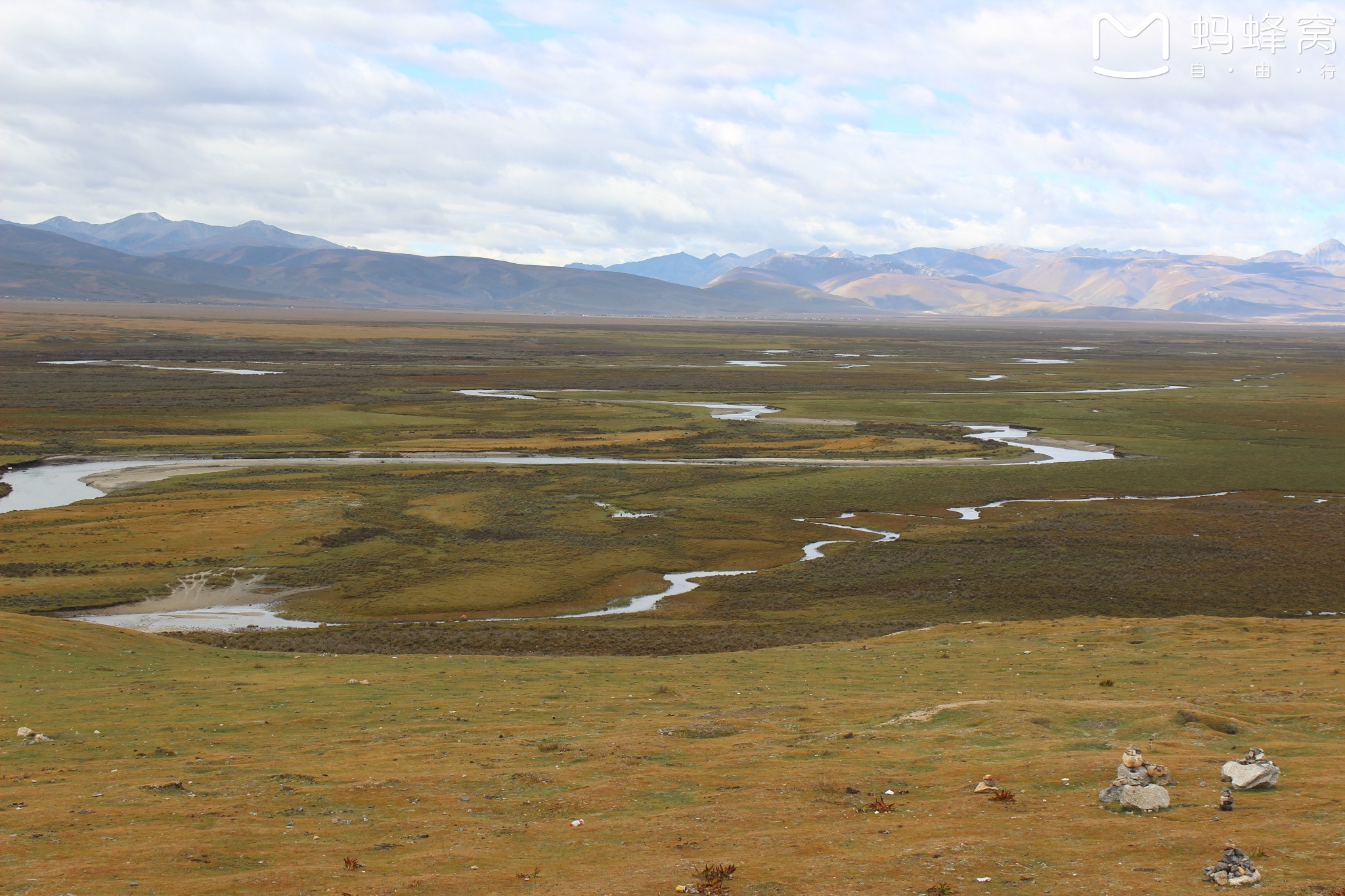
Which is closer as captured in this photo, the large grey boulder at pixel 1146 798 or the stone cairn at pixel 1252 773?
the large grey boulder at pixel 1146 798

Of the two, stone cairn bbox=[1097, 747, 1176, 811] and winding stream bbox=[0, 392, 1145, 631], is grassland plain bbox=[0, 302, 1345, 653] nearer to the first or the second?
winding stream bbox=[0, 392, 1145, 631]

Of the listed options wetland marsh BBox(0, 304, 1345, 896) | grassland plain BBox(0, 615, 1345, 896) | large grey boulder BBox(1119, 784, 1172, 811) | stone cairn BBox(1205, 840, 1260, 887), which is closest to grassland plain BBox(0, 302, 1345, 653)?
wetland marsh BBox(0, 304, 1345, 896)

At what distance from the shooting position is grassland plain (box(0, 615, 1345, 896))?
483 inches

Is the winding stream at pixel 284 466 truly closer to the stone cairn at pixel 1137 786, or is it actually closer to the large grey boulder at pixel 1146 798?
the stone cairn at pixel 1137 786

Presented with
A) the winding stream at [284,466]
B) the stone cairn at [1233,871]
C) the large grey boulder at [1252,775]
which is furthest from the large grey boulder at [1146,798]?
the winding stream at [284,466]

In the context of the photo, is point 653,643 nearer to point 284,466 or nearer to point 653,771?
point 653,771

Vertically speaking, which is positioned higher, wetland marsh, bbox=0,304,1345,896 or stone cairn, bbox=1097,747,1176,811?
stone cairn, bbox=1097,747,1176,811

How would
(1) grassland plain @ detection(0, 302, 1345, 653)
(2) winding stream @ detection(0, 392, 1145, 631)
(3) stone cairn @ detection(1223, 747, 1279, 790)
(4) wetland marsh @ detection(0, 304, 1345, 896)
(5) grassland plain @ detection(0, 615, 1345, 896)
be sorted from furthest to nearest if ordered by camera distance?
(1) grassland plain @ detection(0, 302, 1345, 653) < (2) winding stream @ detection(0, 392, 1145, 631) < (3) stone cairn @ detection(1223, 747, 1279, 790) < (4) wetland marsh @ detection(0, 304, 1345, 896) < (5) grassland plain @ detection(0, 615, 1345, 896)

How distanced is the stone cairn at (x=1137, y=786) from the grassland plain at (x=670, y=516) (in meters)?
20.2

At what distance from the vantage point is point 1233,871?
11.0 metres

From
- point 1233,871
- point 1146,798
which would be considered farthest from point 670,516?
point 1233,871

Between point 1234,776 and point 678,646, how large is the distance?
68.8ft

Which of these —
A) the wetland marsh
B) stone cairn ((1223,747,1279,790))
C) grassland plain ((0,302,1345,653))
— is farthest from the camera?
grassland plain ((0,302,1345,653))

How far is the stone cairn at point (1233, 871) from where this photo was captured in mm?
10891
